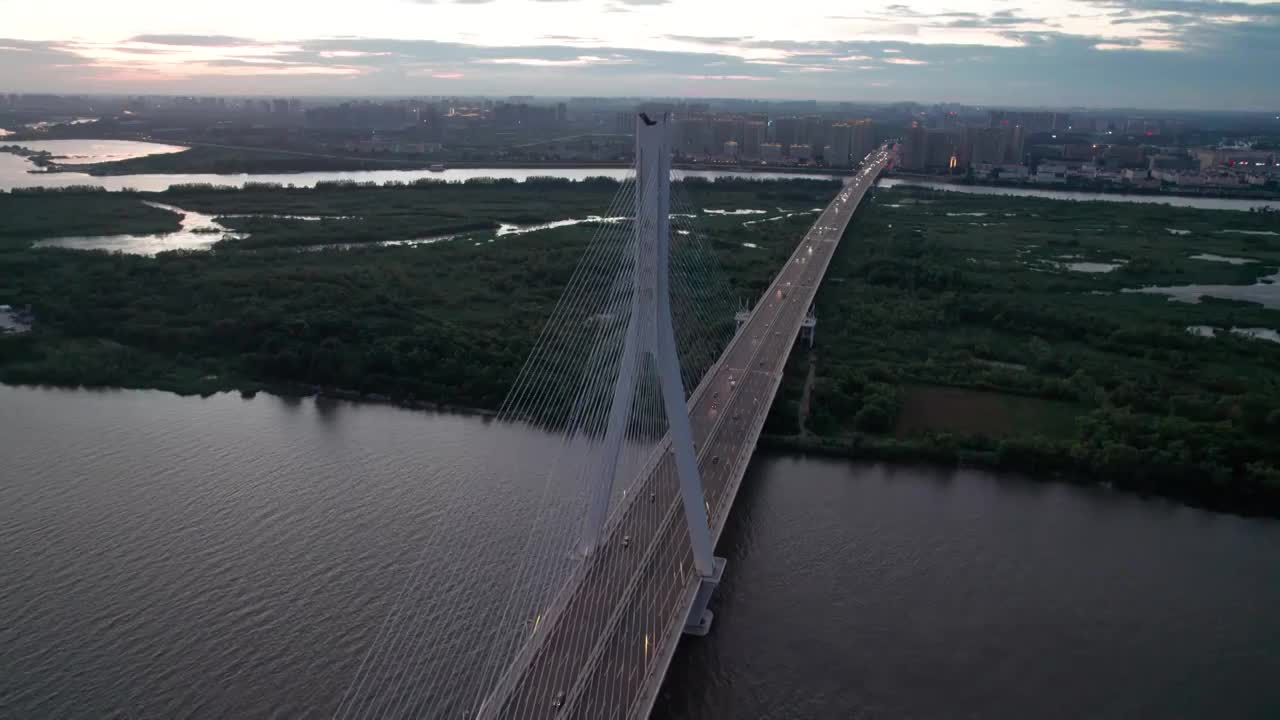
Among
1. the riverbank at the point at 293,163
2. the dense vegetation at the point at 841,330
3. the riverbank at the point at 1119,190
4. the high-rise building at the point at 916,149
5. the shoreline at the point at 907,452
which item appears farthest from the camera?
the high-rise building at the point at 916,149

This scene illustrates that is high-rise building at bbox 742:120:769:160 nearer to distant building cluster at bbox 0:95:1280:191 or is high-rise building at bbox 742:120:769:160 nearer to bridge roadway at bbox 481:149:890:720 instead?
distant building cluster at bbox 0:95:1280:191

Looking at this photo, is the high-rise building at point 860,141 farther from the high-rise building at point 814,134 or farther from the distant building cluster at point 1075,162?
the distant building cluster at point 1075,162

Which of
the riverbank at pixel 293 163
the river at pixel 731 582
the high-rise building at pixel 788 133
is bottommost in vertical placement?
the river at pixel 731 582

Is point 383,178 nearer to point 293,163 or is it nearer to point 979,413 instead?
point 293,163

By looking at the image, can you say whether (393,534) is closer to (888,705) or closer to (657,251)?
(657,251)

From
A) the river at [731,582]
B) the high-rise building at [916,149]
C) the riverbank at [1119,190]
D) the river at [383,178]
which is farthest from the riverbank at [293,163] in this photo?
the river at [731,582]

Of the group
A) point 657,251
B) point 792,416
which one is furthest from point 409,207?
point 657,251
